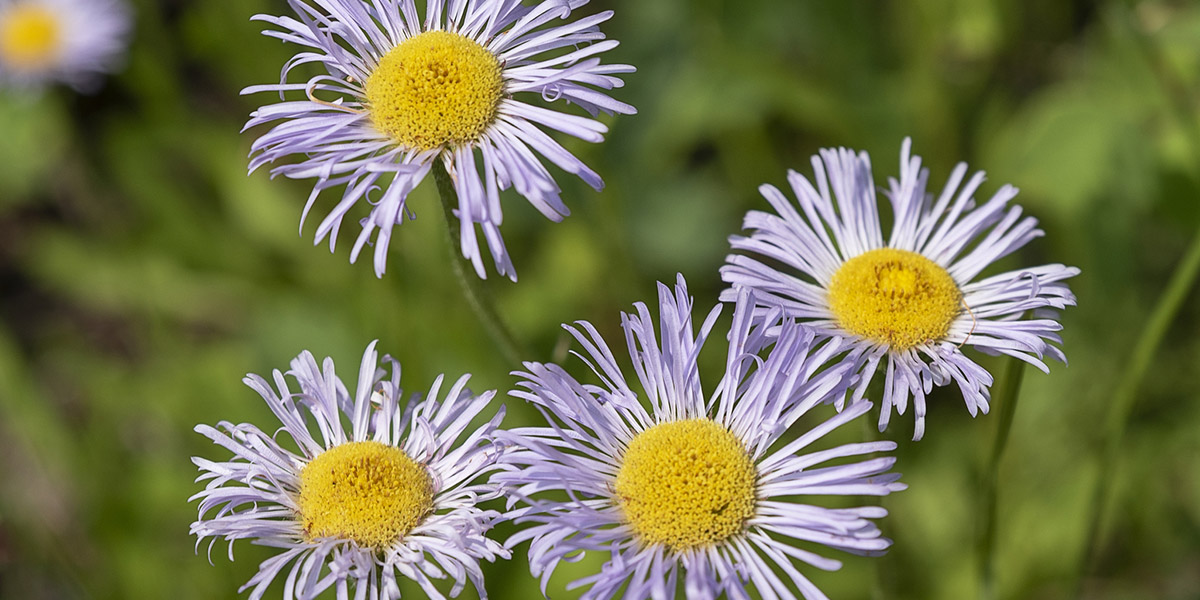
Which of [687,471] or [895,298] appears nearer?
[687,471]

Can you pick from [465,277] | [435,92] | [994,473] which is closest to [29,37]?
[435,92]

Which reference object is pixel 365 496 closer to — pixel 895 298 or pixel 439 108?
pixel 439 108

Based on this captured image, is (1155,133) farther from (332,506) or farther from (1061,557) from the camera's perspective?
(332,506)

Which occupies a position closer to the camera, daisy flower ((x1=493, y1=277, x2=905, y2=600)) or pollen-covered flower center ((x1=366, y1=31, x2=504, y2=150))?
daisy flower ((x1=493, y1=277, x2=905, y2=600))

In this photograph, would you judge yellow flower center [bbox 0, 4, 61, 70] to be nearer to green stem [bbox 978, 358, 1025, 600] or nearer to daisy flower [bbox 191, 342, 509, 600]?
daisy flower [bbox 191, 342, 509, 600]

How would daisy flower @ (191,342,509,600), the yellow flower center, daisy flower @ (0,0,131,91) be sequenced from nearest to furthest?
daisy flower @ (191,342,509,600) → daisy flower @ (0,0,131,91) → the yellow flower center

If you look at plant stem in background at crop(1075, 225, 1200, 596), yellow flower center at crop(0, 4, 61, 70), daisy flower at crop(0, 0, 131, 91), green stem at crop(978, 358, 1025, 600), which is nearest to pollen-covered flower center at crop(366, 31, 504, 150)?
green stem at crop(978, 358, 1025, 600)

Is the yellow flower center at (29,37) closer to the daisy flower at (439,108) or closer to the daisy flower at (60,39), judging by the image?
the daisy flower at (60,39)

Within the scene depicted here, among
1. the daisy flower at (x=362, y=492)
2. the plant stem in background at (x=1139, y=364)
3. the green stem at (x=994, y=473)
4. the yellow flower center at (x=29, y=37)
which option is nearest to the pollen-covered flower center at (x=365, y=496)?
the daisy flower at (x=362, y=492)
